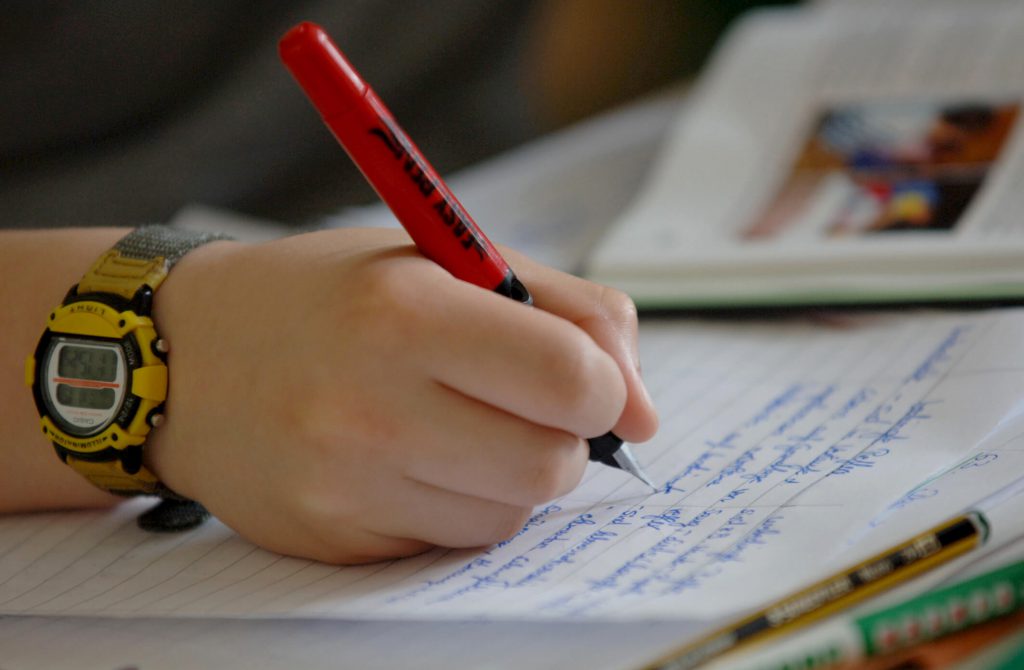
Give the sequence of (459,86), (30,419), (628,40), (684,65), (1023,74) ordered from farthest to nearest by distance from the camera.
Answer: (628,40) → (684,65) → (459,86) → (1023,74) → (30,419)

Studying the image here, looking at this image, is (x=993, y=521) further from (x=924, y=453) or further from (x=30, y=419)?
(x=30, y=419)

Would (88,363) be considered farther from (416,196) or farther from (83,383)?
(416,196)

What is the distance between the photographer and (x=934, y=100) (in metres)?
0.74

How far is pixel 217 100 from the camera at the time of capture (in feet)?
2.80

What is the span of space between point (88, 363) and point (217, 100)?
49 cm

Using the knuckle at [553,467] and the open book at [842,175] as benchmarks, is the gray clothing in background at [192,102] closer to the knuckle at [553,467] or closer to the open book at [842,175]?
the open book at [842,175]

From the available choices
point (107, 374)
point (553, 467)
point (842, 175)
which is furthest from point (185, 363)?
point (842, 175)

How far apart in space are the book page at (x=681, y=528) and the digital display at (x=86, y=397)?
59 millimetres

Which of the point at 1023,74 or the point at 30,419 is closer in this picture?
the point at 30,419

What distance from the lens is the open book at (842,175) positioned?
1.91 ft

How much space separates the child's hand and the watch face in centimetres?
3

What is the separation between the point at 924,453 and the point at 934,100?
41 cm

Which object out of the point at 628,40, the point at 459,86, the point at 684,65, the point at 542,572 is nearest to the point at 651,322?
the point at 542,572

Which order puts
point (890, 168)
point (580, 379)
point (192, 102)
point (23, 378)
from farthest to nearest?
point (192, 102)
point (890, 168)
point (23, 378)
point (580, 379)
